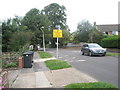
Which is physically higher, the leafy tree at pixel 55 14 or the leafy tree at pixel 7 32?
the leafy tree at pixel 55 14

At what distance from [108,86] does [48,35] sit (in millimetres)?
32752

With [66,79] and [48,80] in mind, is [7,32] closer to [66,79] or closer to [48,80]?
[48,80]

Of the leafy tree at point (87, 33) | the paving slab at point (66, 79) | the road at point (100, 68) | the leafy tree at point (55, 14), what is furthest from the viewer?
Result: the leafy tree at point (55, 14)

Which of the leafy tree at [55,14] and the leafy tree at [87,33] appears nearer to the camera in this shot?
the leafy tree at [87,33]

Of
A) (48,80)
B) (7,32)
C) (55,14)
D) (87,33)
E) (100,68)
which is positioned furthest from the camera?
(55,14)

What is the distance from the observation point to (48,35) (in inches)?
1452

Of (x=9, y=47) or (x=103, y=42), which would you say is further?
(x=103, y=42)

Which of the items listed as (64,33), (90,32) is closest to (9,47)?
(90,32)

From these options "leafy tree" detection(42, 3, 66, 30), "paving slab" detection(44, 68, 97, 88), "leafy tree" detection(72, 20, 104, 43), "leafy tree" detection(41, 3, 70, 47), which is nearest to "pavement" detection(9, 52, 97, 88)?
"paving slab" detection(44, 68, 97, 88)

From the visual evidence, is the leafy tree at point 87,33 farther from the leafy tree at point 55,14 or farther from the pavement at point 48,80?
the pavement at point 48,80

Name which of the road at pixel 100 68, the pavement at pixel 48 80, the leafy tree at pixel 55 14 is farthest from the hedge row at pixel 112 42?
the leafy tree at pixel 55 14

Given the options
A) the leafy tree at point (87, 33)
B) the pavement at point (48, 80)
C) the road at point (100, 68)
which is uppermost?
the leafy tree at point (87, 33)

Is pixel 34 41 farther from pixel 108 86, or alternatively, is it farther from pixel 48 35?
pixel 108 86

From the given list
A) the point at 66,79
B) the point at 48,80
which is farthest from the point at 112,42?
the point at 48,80
